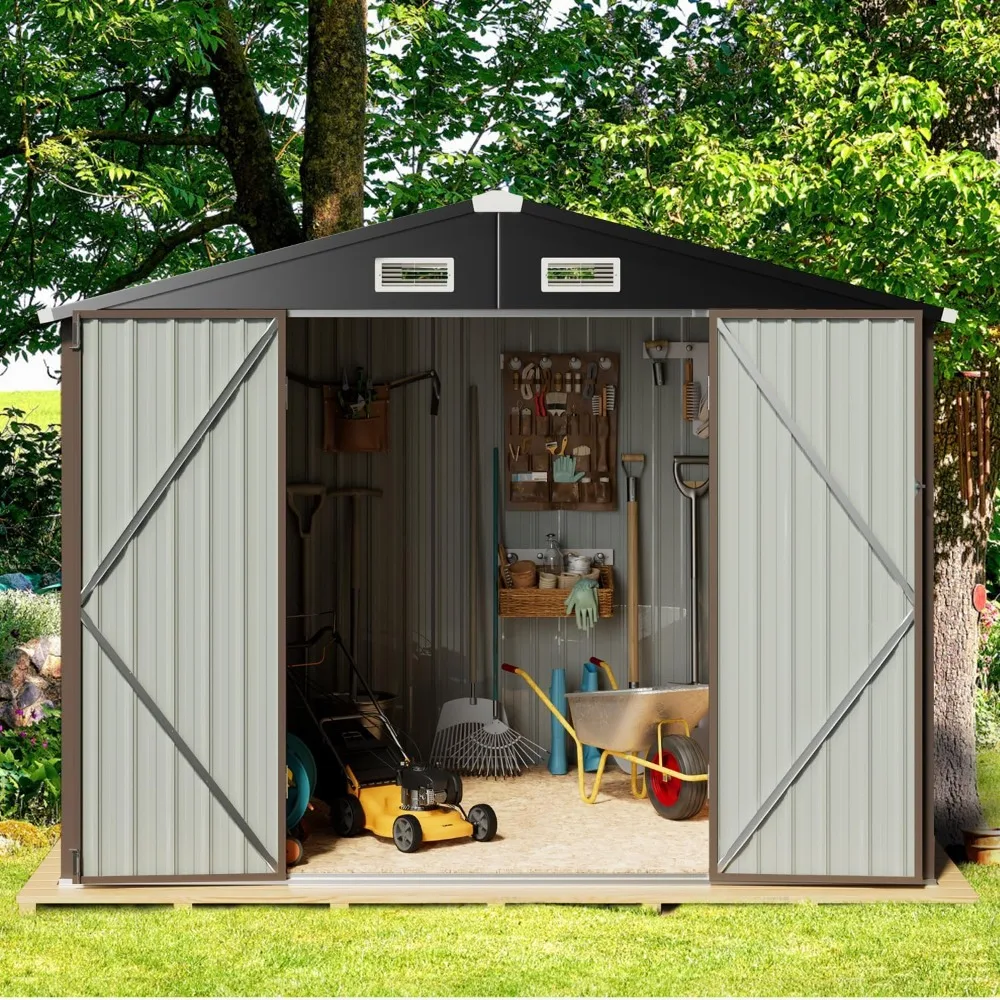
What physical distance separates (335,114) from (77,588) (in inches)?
209

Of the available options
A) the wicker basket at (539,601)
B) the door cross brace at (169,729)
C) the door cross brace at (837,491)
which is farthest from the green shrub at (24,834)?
the door cross brace at (837,491)

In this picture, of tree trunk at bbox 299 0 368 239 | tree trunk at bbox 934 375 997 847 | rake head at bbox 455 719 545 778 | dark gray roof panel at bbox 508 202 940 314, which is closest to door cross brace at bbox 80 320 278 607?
dark gray roof panel at bbox 508 202 940 314

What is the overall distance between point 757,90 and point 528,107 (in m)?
2.58

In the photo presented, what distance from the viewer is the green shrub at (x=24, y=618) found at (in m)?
8.95

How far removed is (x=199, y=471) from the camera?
19.0ft

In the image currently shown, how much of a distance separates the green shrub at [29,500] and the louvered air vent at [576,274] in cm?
646

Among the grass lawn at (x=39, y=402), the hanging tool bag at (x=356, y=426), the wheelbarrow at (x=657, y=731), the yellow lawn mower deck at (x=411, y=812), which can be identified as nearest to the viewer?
the yellow lawn mower deck at (x=411, y=812)

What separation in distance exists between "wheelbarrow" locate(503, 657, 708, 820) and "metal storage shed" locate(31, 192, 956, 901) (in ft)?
3.46

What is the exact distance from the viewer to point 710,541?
5734 mm

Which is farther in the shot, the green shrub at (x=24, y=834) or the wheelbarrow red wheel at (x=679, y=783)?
the green shrub at (x=24, y=834)

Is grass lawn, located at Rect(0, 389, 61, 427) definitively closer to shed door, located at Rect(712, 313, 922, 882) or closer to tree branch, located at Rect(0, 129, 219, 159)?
tree branch, located at Rect(0, 129, 219, 159)

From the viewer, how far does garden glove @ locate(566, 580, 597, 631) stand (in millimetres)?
8016

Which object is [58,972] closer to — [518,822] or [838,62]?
[518,822]

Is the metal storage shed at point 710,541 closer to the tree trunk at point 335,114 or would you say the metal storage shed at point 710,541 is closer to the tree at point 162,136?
the tree at point 162,136
